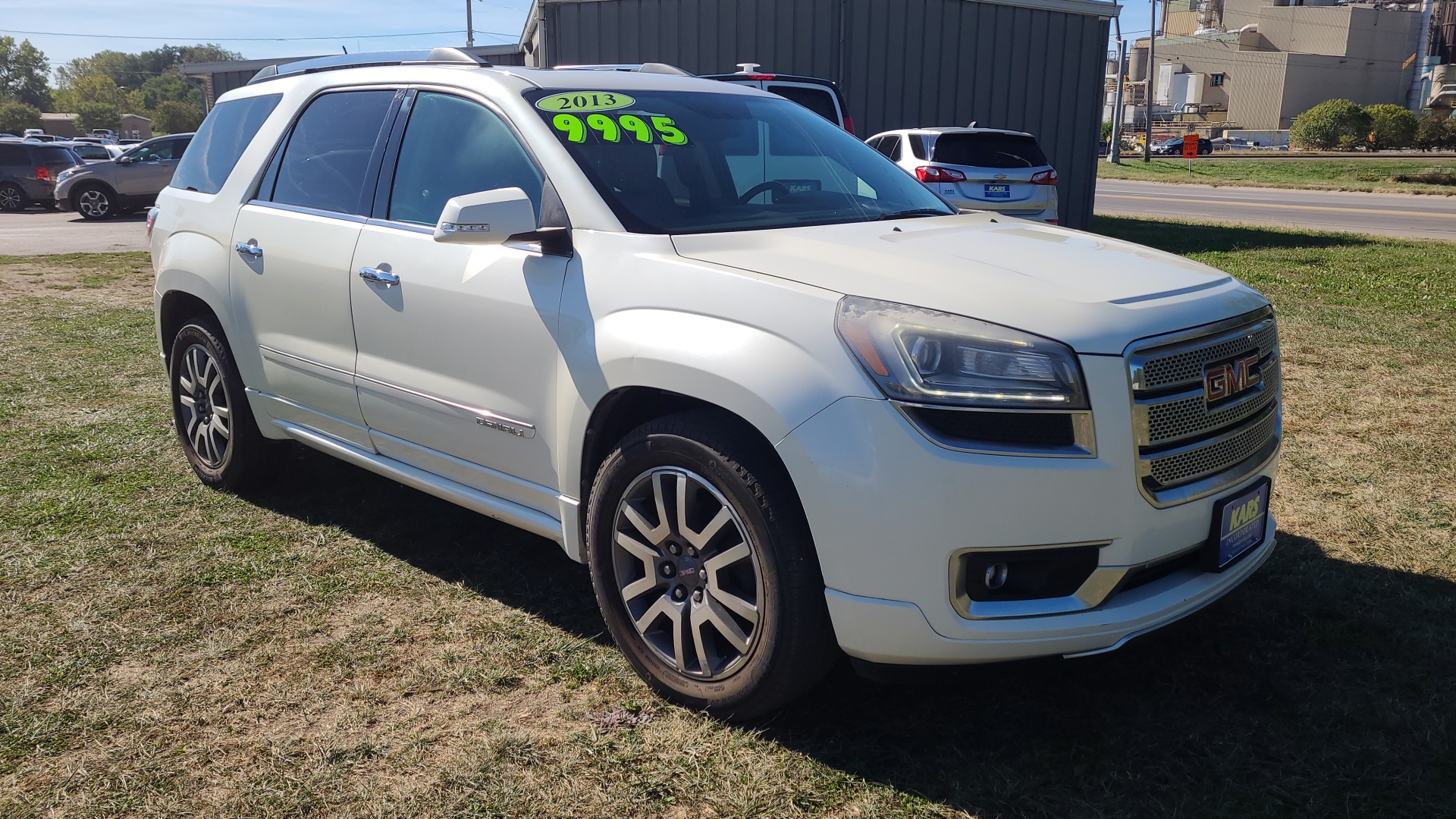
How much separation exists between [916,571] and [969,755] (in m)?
0.61

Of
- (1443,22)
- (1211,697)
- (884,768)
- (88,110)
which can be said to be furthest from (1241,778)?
(88,110)

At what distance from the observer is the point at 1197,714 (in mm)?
2908

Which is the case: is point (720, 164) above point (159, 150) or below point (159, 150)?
above

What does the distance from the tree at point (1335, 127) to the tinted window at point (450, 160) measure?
66349 millimetres

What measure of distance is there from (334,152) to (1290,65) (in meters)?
95.3

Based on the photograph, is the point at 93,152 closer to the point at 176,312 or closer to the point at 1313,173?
the point at 176,312

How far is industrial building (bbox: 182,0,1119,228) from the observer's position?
14.7m

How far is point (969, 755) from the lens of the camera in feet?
8.96

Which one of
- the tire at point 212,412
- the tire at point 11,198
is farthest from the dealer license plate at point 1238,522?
the tire at point 11,198

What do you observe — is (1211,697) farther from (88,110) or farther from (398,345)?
(88,110)

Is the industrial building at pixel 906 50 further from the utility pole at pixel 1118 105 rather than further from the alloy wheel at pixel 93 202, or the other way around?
the utility pole at pixel 1118 105

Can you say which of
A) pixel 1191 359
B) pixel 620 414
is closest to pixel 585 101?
pixel 620 414

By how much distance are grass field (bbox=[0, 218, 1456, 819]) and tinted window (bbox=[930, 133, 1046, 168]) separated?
7.93 meters

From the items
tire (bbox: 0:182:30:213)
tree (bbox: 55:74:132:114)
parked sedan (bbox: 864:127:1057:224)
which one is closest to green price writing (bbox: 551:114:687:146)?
parked sedan (bbox: 864:127:1057:224)
